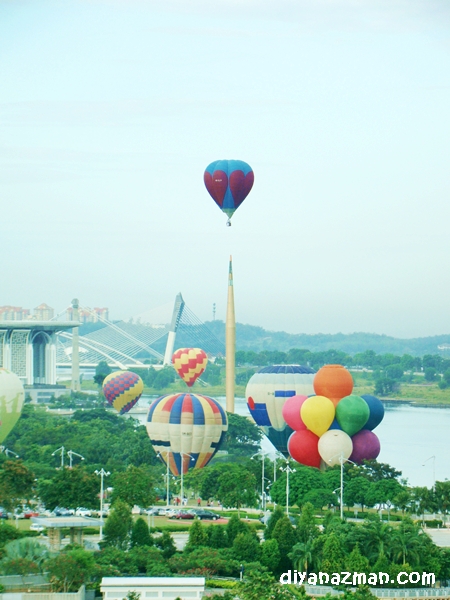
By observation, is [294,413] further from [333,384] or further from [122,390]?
[122,390]

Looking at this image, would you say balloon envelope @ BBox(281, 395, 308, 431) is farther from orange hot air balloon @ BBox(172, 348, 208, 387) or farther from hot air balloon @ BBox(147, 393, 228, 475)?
orange hot air balloon @ BBox(172, 348, 208, 387)

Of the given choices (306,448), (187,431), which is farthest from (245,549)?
(187,431)

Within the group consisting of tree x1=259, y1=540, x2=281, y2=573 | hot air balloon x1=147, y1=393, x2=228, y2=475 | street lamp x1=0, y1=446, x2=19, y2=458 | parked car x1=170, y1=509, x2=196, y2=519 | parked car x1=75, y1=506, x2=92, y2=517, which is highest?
hot air balloon x1=147, y1=393, x2=228, y2=475

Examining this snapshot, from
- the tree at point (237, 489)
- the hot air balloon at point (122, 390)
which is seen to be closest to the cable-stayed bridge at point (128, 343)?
the hot air balloon at point (122, 390)

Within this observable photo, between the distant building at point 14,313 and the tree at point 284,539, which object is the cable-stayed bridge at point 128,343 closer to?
the distant building at point 14,313

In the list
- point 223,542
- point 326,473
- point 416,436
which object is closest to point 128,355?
point 416,436

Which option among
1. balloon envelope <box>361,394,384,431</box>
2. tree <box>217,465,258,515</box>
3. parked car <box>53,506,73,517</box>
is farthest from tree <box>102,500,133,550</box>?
balloon envelope <box>361,394,384,431</box>
